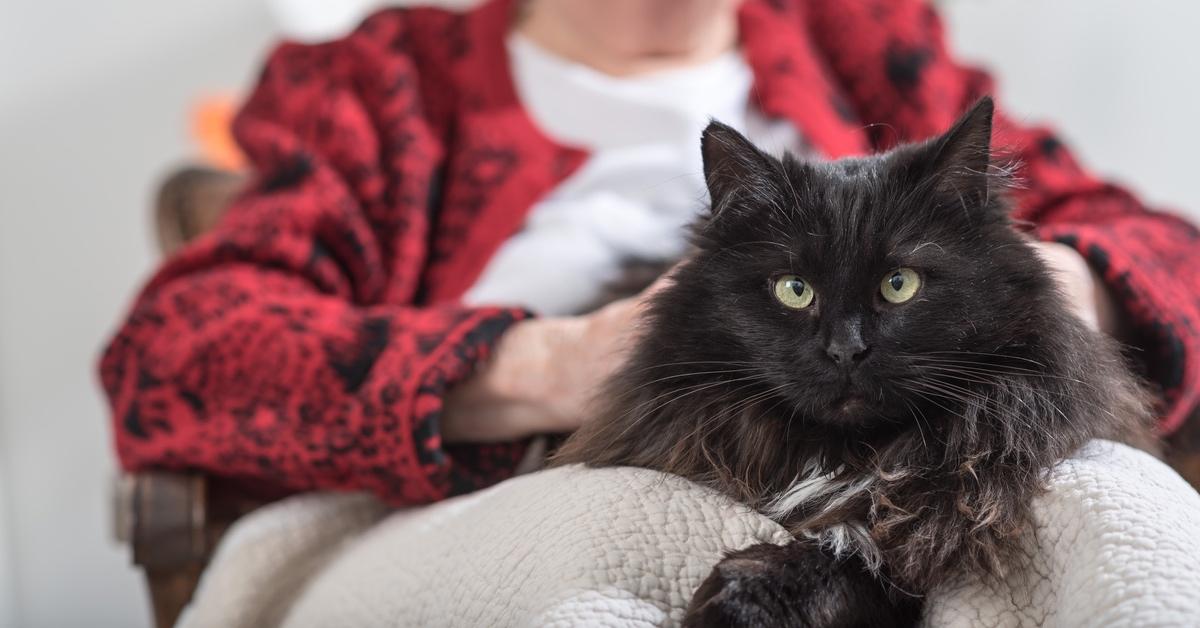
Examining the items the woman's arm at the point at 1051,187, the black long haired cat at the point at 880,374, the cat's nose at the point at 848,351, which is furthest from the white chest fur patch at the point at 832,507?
the woman's arm at the point at 1051,187

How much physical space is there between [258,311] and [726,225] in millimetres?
673

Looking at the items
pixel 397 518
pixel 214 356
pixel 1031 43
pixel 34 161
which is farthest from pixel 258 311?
pixel 1031 43

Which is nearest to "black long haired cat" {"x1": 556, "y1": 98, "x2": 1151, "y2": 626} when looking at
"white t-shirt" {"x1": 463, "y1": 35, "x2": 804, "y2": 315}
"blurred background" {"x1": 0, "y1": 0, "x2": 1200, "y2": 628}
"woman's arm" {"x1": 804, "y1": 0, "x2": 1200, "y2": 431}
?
"woman's arm" {"x1": 804, "y1": 0, "x2": 1200, "y2": 431}

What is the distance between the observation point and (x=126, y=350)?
50.4 inches

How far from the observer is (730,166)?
0.83 metres

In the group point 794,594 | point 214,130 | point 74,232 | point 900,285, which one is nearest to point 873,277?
point 900,285

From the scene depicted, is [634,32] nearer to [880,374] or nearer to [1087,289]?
[1087,289]

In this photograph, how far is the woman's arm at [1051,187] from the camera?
1054mm

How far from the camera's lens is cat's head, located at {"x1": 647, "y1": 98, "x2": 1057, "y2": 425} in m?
0.74

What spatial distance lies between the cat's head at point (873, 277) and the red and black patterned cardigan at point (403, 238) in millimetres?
273

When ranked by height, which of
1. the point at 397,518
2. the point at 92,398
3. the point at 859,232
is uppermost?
the point at 859,232

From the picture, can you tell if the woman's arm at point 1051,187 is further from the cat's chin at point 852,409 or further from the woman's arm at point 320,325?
the woman's arm at point 320,325

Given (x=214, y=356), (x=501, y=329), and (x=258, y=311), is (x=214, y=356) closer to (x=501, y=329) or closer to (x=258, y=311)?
(x=258, y=311)

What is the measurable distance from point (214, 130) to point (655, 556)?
1962 millimetres
